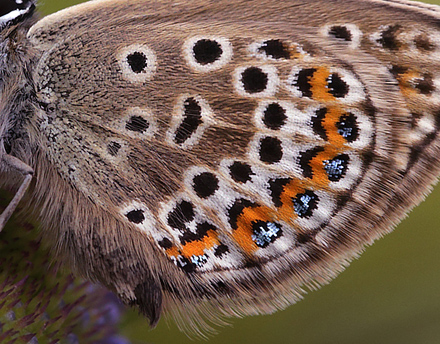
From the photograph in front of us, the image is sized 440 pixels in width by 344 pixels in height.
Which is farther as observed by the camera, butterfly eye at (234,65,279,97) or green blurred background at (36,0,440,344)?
green blurred background at (36,0,440,344)

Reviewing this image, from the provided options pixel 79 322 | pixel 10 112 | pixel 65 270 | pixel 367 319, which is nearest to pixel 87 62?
pixel 10 112

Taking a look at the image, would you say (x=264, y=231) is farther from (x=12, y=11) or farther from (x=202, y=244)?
(x=12, y=11)

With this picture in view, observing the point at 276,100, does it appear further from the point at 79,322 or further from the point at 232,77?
the point at 79,322

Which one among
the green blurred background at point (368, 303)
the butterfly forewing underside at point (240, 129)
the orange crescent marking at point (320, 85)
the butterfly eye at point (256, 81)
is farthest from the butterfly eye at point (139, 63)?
the green blurred background at point (368, 303)

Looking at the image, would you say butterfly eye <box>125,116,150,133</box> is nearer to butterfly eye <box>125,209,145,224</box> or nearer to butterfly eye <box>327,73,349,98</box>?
butterfly eye <box>125,209,145,224</box>

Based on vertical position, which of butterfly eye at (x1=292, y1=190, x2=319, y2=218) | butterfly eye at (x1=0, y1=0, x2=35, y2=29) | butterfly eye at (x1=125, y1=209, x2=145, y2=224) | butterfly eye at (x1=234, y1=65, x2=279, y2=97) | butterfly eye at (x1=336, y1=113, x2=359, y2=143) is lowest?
butterfly eye at (x1=292, y1=190, x2=319, y2=218)

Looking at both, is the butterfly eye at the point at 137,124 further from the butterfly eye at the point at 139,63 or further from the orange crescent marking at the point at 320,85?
the orange crescent marking at the point at 320,85

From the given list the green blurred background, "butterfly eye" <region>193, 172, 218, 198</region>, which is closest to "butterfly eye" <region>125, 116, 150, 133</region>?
"butterfly eye" <region>193, 172, 218, 198</region>
